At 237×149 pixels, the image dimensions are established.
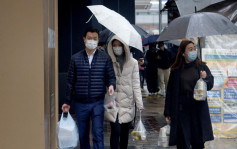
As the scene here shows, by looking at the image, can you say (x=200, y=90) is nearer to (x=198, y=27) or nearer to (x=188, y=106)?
(x=188, y=106)

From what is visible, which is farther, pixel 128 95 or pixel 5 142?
pixel 128 95

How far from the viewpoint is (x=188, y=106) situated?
5004 millimetres

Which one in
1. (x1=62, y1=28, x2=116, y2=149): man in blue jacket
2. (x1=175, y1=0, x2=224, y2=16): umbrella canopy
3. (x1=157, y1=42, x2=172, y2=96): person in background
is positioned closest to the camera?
(x1=62, y1=28, x2=116, y2=149): man in blue jacket

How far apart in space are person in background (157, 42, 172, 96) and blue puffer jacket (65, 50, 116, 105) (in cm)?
848

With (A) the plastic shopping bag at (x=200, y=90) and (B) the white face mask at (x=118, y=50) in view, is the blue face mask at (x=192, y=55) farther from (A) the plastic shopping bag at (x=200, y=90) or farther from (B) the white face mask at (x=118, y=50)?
(B) the white face mask at (x=118, y=50)

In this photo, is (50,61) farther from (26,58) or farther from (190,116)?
(190,116)

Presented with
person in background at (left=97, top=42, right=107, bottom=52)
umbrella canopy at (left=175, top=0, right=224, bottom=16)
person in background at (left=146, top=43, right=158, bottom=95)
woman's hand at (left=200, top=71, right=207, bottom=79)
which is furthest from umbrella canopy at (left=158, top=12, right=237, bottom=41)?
person in background at (left=146, top=43, right=158, bottom=95)

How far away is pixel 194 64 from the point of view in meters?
5.07

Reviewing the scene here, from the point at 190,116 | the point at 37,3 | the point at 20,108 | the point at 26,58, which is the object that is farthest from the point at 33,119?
the point at 190,116

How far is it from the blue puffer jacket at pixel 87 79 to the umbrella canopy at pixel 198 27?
2.76 feet

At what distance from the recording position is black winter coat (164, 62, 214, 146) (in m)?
4.95

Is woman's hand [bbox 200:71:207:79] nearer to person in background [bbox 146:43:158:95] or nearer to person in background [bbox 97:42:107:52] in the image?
person in background [bbox 97:42:107:52]

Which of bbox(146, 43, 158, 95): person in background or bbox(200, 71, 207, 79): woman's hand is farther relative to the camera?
bbox(146, 43, 158, 95): person in background

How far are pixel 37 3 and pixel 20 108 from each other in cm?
62
